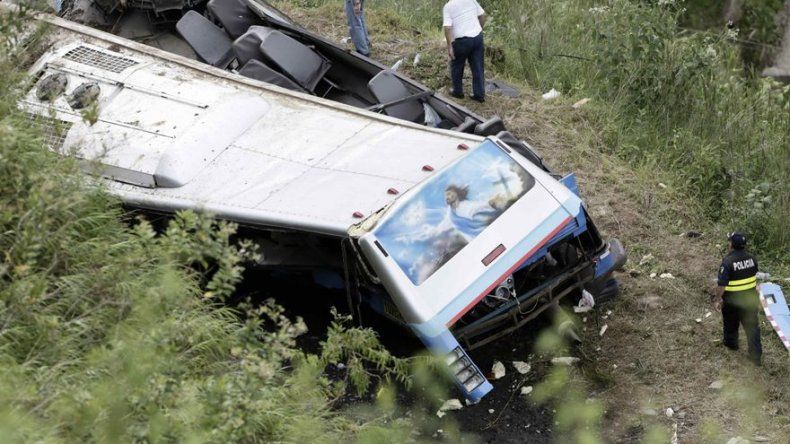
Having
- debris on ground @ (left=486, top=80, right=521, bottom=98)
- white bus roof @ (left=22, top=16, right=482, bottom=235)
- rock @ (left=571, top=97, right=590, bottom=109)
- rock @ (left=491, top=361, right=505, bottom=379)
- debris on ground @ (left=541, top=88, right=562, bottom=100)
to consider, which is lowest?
rock @ (left=491, top=361, right=505, bottom=379)

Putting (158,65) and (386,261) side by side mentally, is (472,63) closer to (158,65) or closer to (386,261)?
(158,65)

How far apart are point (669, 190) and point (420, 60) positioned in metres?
3.38

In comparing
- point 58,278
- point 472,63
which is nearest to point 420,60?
point 472,63

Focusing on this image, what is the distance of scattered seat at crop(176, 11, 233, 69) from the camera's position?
31.7 feet

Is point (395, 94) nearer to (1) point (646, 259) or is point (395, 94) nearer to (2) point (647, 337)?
(1) point (646, 259)

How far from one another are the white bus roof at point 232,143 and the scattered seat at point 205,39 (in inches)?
37.6

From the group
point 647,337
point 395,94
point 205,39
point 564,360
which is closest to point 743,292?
point 647,337

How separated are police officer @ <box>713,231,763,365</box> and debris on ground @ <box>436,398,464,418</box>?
2.05 m

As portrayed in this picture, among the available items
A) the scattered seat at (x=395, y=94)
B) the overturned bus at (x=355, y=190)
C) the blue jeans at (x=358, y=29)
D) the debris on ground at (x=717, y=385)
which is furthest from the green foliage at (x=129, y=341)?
the blue jeans at (x=358, y=29)

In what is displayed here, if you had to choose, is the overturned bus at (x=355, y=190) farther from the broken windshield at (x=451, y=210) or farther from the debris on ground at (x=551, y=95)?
the debris on ground at (x=551, y=95)

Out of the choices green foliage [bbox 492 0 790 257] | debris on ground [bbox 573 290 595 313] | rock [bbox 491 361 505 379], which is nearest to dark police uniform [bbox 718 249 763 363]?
debris on ground [bbox 573 290 595 313]

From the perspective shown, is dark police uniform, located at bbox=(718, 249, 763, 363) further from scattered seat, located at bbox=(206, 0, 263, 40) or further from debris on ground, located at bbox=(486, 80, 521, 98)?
scattered seat, located at bbox=(206, 0, 263, 40)

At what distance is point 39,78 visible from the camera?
8.29m

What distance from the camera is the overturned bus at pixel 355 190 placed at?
6551 mm
